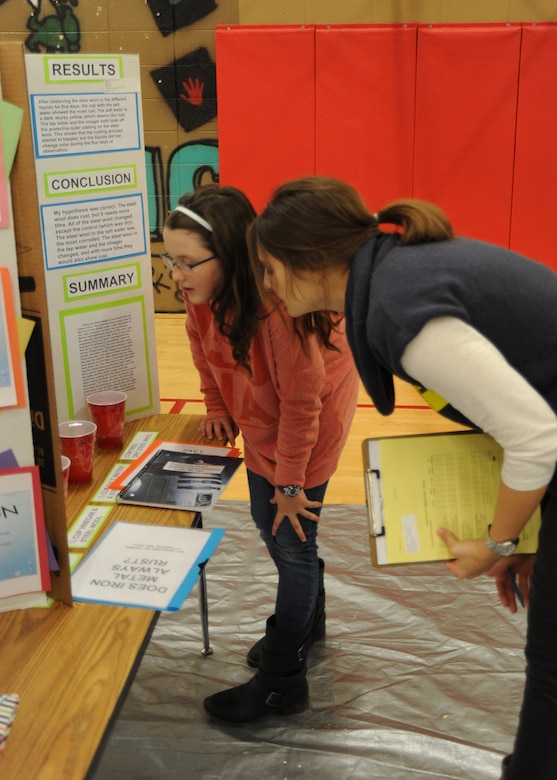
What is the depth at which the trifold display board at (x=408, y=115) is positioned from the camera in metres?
4.16

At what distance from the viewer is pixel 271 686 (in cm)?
183

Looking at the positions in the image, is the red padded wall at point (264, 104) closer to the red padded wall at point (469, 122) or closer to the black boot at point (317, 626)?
the red padded wall at point (469, 122)

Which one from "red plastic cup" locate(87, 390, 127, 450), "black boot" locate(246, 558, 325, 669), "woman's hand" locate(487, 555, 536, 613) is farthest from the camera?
"black boot" locate(246, 558, 325, 669)

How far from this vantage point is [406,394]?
3984 millimetres

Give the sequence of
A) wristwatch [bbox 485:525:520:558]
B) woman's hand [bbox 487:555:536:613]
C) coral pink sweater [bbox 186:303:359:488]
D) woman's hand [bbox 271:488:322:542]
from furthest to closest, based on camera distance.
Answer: woman's hand [bbox 271:488:322:542] < coral pink sweater [bbox 186:303:359:488] < woman's hand [bbox 487:555:536:613] < wristwatch [bbox 485:525:520:558]

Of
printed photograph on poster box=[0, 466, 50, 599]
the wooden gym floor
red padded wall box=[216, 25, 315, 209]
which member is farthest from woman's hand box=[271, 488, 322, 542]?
red padded wall box=[216, 25, 315, 209]

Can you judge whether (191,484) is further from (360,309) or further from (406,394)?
(406,394)

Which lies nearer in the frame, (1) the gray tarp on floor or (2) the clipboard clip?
(2) the clipboard clip

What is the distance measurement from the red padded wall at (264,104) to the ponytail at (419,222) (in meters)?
3.08

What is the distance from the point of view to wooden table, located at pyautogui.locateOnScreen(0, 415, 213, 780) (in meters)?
0.97

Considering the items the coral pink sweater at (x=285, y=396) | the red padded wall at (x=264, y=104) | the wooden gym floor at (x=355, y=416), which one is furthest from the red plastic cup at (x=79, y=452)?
the red padded wall at (x=264, y=104)

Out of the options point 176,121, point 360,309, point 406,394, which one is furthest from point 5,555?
point 176,121

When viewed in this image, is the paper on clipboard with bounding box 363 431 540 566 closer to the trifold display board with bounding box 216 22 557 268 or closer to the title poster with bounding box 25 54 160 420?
→ the title poster with bounding box 25 54 160 420

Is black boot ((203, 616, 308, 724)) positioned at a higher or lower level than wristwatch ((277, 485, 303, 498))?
lower
